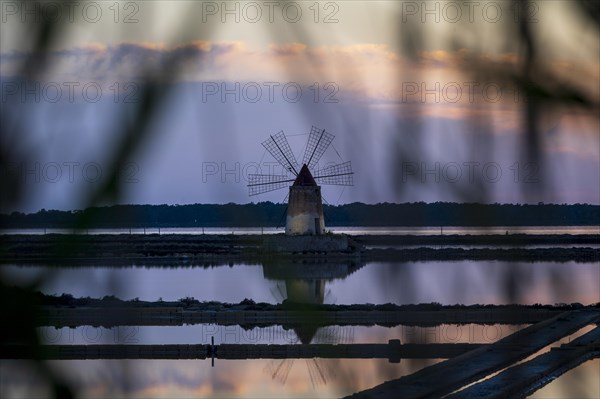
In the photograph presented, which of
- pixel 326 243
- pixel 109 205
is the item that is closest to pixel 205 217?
pixel 109 205

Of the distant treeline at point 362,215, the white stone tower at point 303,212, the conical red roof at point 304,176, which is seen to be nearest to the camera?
the distant treeline at point 362,215

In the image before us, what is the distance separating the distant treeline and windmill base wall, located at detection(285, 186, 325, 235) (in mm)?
52567

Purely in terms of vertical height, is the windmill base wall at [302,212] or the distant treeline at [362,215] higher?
the windmill base wall at [302,212]

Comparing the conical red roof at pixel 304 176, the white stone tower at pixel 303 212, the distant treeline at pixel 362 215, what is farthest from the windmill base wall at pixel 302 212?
the distant treeline at pixel 362 215

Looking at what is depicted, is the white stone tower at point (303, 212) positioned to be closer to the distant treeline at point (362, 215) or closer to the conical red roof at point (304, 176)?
the conical red roof at point (304, 176)

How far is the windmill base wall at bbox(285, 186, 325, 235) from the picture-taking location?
54.7 metres

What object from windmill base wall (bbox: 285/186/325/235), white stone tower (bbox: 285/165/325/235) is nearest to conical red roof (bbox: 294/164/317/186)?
white stone tower (bbox: 285/165/325/235)

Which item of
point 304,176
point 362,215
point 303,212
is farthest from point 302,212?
point 362,215

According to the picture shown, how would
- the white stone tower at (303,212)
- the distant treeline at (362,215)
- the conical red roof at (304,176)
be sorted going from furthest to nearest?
the white stone tower at (303,212)
the conical red roof at (304,176)
the distant treeline at (362,215)

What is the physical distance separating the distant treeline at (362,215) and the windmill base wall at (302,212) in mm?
52567

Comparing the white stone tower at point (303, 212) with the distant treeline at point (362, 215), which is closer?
the distant treeline at point (362, 215)

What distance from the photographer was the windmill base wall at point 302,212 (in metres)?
54.7

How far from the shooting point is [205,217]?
1.06 meters

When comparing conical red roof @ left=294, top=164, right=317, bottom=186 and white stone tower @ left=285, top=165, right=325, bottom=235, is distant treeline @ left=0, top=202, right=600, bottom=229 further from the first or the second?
white stone tower @ left=285, top=165, right=325, bottom=235
